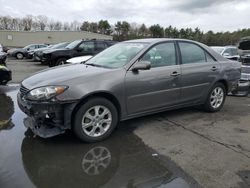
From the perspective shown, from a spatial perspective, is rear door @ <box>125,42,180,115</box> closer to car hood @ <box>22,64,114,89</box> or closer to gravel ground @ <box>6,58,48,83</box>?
car hood @ <box>22,64,114,89</box>

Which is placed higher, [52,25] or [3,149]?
[52,25]

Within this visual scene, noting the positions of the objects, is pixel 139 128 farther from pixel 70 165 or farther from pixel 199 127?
pixel 70 165

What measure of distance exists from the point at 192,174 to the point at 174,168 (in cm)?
25

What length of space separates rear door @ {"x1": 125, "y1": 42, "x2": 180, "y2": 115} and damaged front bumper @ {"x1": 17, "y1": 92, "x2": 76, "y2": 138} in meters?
1.09

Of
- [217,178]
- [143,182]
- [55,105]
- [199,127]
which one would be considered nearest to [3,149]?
[55,105]

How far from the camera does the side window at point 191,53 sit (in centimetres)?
588

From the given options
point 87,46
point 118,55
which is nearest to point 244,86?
point 118,55

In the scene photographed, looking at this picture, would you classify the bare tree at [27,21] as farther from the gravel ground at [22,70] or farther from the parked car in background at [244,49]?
the parked car in background at [244,49]

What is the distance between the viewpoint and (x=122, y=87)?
15.9ft

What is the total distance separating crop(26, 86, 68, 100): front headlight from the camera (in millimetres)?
4289

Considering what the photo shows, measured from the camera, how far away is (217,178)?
3600 millimetres

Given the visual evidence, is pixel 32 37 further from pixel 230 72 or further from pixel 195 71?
pixel 195 71

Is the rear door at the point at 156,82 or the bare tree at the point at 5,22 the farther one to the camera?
the bare tree at the point at 5,22

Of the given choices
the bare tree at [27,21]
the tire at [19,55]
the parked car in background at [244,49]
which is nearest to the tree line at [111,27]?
the bare tree at [27,21]
